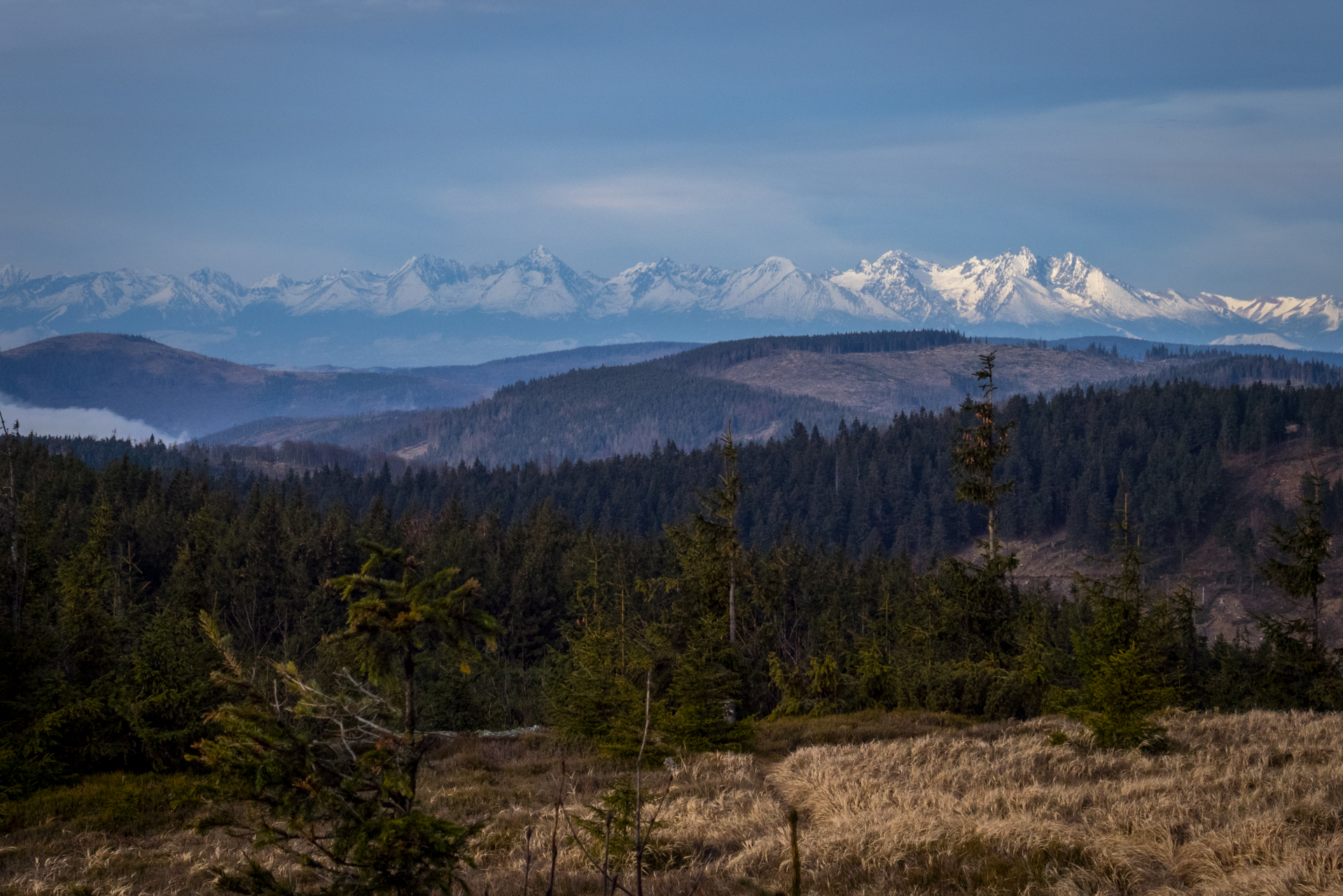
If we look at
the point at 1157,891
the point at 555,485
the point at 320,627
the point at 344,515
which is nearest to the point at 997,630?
the point at 1157,891

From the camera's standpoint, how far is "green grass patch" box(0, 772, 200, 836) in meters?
15.5

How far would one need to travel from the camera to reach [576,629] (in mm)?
56125

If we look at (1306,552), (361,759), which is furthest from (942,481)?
(361,759)

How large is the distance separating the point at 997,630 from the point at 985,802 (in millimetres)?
18004

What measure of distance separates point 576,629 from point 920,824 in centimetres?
4630

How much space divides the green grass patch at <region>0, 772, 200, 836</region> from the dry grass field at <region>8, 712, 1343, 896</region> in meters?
0.08

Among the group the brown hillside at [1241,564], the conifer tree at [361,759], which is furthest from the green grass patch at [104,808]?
the brown hillside at [1241,564]

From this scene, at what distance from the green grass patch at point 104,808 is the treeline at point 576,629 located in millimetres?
809

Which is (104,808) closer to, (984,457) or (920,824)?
(920,824)

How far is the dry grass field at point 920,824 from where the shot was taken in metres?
9.01

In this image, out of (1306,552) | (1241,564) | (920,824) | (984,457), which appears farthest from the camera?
(1241,564)

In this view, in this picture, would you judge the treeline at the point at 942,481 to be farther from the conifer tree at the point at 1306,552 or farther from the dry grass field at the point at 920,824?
the dry grass field at the point at 920,824

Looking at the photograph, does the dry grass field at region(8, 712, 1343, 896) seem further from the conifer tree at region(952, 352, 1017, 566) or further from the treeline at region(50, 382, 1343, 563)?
the treeline at region(50, 382, 1343, 563)

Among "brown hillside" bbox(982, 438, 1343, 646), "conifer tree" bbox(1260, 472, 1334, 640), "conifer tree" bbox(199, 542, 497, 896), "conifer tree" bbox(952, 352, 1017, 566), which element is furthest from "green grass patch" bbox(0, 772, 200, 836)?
"brown hillside" bbox(982, 438, 1343, 646)
